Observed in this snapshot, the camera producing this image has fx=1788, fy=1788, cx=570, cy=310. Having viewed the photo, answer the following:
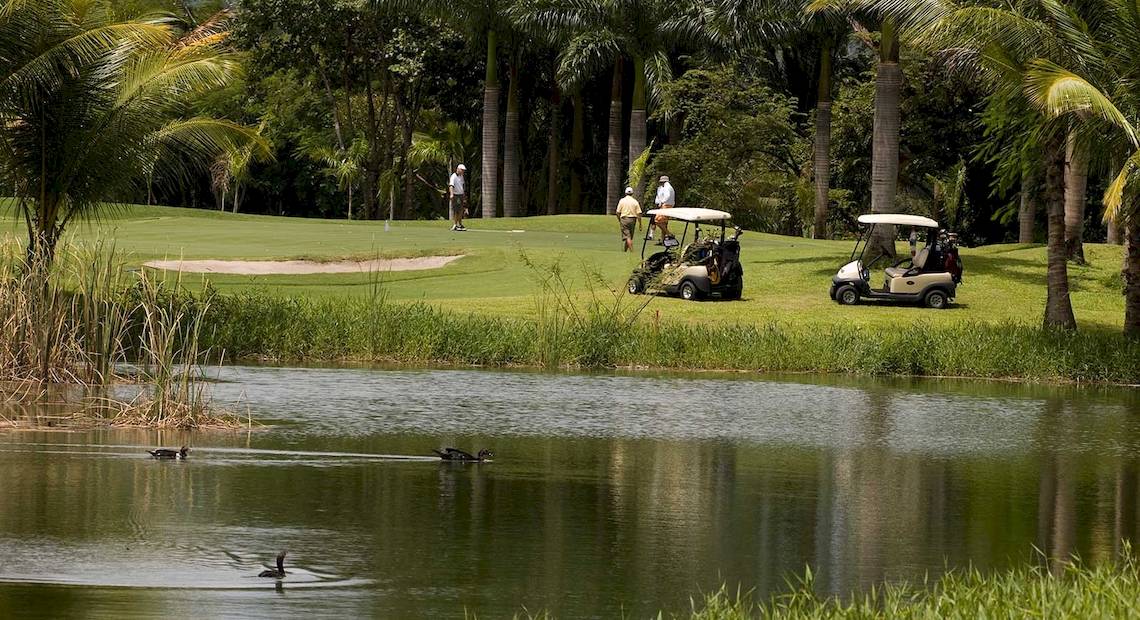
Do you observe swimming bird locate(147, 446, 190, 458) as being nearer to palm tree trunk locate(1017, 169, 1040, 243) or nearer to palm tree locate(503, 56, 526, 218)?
palm tree trunk locate(1017, 169, 1040, 243)

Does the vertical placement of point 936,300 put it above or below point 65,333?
above

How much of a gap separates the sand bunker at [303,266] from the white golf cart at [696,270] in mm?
5268

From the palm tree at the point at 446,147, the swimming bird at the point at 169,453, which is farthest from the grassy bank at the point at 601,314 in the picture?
the palm tree at the point at 446,147

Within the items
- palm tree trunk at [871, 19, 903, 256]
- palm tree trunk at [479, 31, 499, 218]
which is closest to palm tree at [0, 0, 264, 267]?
palm tree trunk at [871, 19, 903, 256]

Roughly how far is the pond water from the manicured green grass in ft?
26.2

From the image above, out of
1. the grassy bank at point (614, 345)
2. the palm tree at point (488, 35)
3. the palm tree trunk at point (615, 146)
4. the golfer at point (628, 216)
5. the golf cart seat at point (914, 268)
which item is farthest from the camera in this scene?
the palm tree trunk at point (615, 146)

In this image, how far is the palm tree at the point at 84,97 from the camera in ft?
86.3

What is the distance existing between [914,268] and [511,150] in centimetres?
2865

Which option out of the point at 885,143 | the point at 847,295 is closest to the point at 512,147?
the point at 885,143

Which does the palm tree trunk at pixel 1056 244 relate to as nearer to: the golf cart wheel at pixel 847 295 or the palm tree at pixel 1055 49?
the palm tree at pixel 1055 49

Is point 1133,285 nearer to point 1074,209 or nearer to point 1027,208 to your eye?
point 1074,209

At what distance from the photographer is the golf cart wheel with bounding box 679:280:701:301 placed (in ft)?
110

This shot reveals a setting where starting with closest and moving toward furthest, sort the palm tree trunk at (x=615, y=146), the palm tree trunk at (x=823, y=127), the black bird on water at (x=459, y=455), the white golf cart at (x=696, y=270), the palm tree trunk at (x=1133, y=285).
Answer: the black bird on water at (x=459, y=455) < the palm tree trunk at (x=1133, y=285) < the white golf cart at (x=696, y=270) < the palm tree trunk at (x=823, y=127) < the palm tree trunk at (x=615, y=146)

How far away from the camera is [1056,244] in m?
30.2
